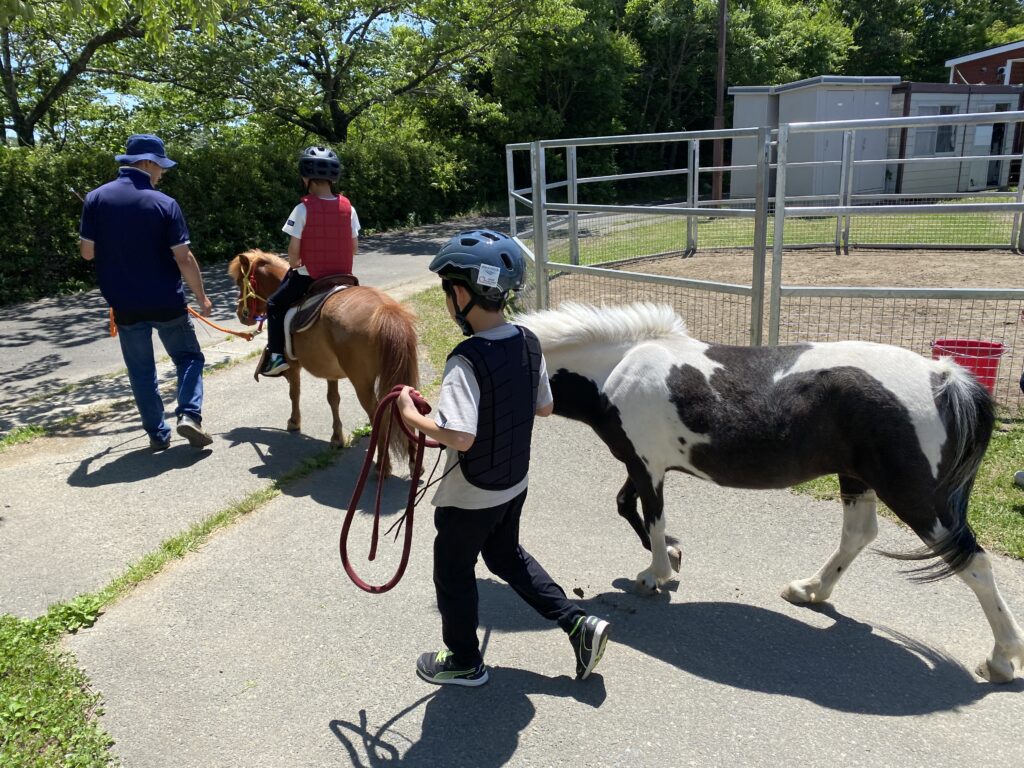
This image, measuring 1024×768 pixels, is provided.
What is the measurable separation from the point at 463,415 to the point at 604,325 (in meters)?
1.25

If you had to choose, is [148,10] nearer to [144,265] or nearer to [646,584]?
[144,265]

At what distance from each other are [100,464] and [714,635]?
14.9 feet

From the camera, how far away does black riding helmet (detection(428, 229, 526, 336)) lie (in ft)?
8.89

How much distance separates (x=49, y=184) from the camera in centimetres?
1201

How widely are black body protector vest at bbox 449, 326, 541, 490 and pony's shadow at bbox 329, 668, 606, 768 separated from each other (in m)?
0.88

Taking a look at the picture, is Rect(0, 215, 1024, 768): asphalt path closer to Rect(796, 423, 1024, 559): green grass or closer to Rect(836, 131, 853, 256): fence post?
Rect(796, 423, 1024, 559): green grass

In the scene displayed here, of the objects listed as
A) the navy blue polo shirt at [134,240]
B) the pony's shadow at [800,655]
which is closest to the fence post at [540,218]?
the navy blue polo shirt at [134,240]

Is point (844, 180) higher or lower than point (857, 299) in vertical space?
higher

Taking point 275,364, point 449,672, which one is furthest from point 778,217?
point 449,672

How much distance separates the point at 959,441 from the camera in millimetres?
3033

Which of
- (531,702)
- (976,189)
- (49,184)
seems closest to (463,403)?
(531,702)

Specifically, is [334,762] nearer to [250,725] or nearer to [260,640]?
[250,725]

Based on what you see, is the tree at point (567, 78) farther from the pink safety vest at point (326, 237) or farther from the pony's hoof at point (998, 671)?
the pony's hoof at point (998, 671)

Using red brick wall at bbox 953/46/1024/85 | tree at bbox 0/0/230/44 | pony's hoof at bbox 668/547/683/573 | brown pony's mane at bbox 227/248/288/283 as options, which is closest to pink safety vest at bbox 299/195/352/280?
brown pony's mane at bbox 227/248/288/283
